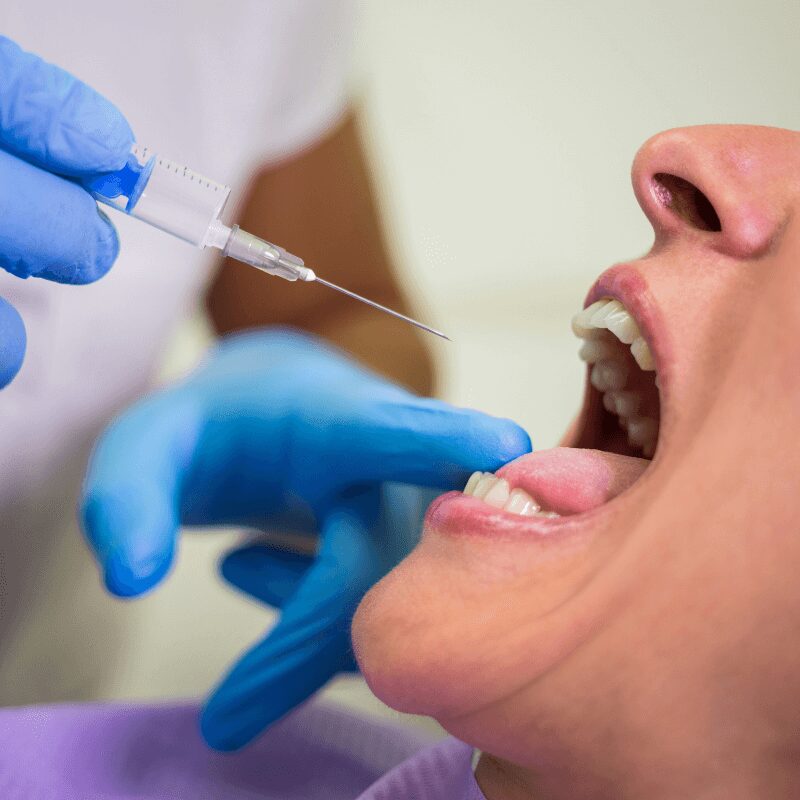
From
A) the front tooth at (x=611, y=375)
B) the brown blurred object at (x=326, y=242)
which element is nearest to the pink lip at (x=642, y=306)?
the front tooth at (x=611, y=375)

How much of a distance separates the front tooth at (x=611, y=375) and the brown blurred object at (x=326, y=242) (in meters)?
0.57

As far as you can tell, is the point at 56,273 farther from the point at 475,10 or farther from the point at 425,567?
the point at 475,10

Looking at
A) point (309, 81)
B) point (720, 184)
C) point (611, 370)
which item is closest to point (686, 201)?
point (720, 184)

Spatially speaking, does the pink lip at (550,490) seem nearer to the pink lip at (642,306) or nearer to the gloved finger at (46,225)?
the pink lip at (642,306)

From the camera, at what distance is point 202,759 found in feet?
3.00

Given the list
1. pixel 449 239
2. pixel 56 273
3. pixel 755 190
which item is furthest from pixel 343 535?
pixel 449 239

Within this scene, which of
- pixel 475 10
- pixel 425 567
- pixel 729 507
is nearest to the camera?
pixel 729 507

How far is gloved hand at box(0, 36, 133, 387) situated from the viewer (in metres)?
0.68

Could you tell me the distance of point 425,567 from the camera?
0.65 metres

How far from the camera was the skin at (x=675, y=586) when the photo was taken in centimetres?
55

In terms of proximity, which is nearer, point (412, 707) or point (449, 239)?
point (412, 707)

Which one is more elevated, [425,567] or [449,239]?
[449,239]

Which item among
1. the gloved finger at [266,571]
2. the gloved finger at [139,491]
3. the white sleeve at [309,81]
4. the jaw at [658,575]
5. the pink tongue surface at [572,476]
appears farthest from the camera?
the white sleeve at [309,81]

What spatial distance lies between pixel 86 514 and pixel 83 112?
363 mm
